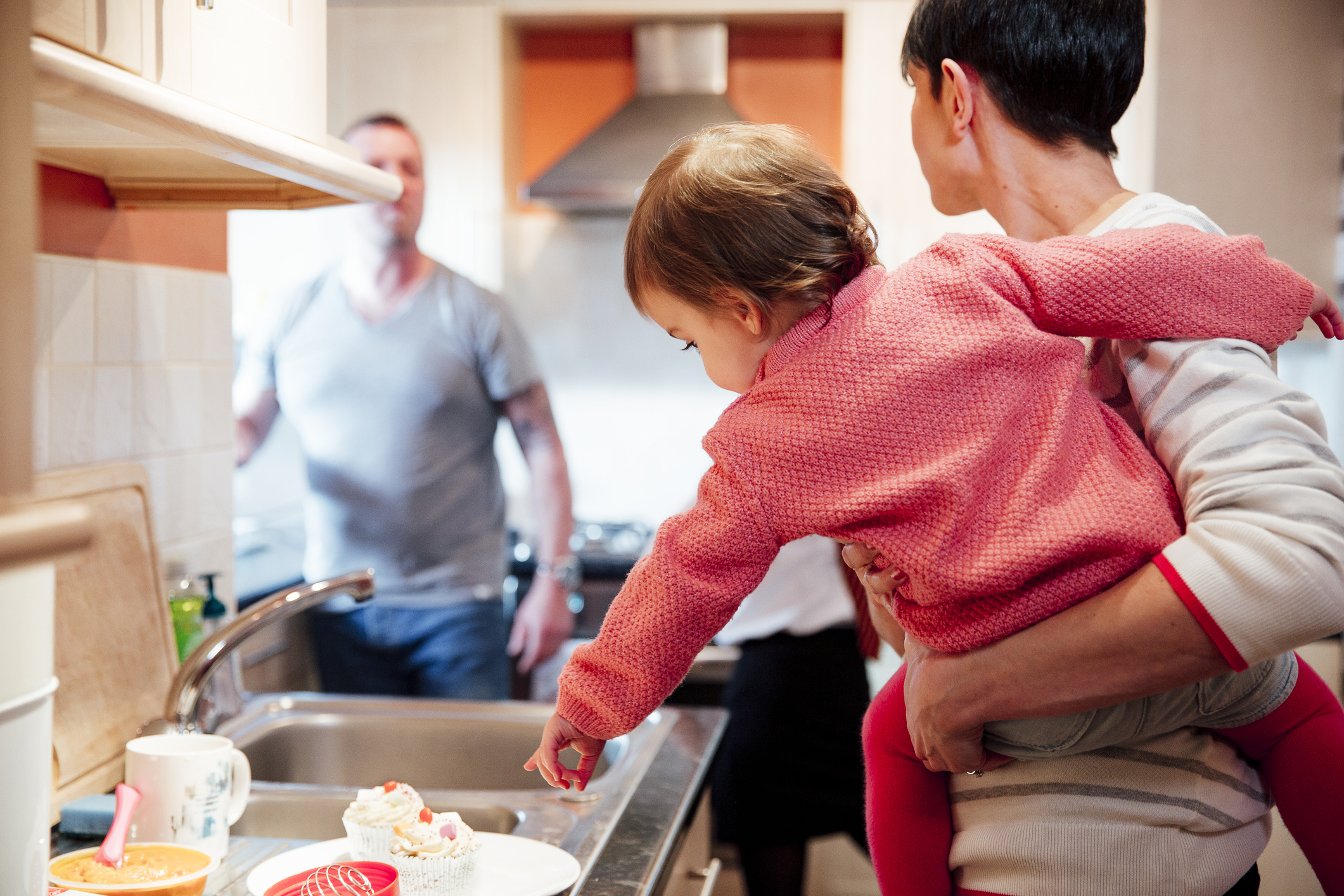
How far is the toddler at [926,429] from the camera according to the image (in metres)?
0.76

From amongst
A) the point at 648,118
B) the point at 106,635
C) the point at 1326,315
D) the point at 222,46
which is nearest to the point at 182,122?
the point at 222,46

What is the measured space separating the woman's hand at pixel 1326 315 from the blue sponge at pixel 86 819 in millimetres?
1161

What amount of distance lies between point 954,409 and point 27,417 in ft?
1.82

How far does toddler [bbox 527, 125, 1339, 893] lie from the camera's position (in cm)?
76

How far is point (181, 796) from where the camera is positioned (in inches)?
40.9

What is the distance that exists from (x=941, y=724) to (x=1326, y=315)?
17.8 inches

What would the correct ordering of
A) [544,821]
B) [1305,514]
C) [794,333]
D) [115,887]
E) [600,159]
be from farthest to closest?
1. [600,159]
2. [544,821]
3. [115,887]
4. [794,333]
5. [1305,514]

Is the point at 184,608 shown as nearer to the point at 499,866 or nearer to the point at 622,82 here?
the point at 499,866

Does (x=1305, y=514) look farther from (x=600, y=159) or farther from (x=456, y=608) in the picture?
(x=600, y=159)

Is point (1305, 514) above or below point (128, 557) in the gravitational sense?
above

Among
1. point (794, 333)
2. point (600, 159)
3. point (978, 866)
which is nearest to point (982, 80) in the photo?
point (794, 333)

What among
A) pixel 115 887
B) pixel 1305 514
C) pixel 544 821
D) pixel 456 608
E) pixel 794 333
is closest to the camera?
pixel 1305 514

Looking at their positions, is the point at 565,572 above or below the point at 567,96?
below

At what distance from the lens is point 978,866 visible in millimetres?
870
